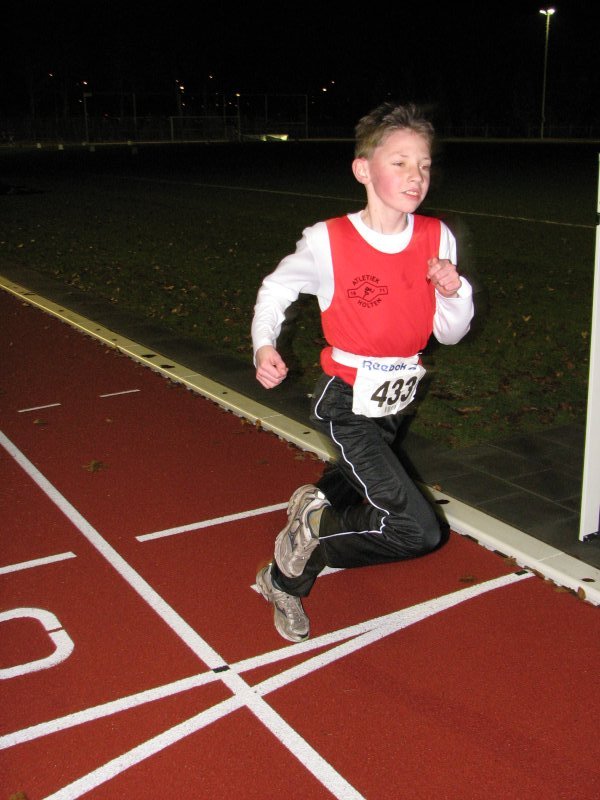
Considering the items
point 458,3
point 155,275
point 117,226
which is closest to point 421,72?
point 458,3

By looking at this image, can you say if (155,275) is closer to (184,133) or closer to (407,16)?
(184,133)

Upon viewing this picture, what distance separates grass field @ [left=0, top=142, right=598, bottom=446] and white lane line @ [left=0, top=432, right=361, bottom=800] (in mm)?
2337

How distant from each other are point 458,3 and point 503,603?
9309 centimetres

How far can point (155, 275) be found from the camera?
14.1 metres

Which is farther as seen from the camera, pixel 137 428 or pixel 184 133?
pixel 184 133

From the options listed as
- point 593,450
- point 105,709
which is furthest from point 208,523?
point 593,450

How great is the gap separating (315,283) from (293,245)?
12801 millimetres

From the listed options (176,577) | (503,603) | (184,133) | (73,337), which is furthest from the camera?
(184,133)

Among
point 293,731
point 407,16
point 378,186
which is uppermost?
point 407,16

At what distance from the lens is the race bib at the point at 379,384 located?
12.1ft

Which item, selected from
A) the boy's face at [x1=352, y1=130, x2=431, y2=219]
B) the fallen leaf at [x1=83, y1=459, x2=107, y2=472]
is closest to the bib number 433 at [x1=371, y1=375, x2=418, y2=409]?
the boy's face at [x1=352, y1=130, x2=431, y2=219]

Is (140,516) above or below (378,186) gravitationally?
below

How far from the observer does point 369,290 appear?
11.8ft

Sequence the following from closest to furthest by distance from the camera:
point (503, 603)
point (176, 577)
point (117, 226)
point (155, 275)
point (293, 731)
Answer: point (293, 731) < point (503, 603) < point (176, 577) < point (155, 275) < point (117, 226)
